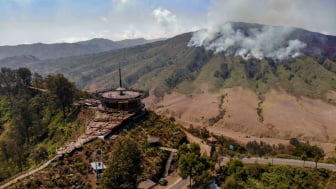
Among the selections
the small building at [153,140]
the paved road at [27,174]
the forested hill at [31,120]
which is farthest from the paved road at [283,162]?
the forested hill at [31,120]

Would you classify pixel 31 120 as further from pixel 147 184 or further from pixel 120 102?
pixel 147 184

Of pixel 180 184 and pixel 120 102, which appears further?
pixel 120 102

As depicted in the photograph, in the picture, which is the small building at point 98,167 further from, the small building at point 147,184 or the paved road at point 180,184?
the paved road at point 180,184

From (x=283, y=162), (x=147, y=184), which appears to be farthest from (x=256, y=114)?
(x=147, y=184)

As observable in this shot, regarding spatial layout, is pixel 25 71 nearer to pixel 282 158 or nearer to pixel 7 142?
pixel 7 142

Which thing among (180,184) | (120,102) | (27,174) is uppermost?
(120,102)

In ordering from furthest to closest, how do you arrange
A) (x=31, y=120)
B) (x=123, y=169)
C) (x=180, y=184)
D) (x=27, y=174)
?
(x=31, y=120)
(x=180, y=184)
(x=27, y=174)
(x=123, y=169)

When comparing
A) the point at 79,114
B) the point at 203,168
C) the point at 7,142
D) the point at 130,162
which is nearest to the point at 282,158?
the point at 203,168
